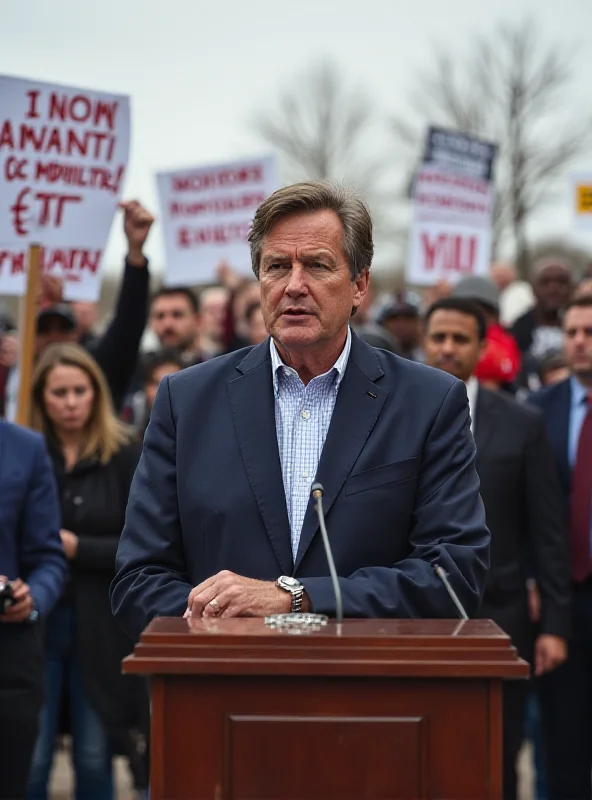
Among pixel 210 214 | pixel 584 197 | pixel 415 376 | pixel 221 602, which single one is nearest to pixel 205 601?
pixel 221 602

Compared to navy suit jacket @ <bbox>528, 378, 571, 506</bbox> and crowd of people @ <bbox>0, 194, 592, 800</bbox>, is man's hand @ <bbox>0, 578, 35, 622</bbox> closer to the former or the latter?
crowd of people @ <bbox>0, 194, 592, 800</bbox>

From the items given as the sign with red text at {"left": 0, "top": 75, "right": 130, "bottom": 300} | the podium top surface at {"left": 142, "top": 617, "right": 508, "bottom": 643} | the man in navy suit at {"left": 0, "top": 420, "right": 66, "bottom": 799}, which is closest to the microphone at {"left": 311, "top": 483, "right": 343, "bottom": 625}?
the podium top surface at {"left": 142, "top": 617, "right": 508, "bottom": 643}

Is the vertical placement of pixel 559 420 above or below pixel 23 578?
above

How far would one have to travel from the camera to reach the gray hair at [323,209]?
139 inches

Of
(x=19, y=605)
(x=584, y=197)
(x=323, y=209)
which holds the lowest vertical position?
(x=19, y=605)

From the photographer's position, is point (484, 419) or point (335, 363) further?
point (484, 419)

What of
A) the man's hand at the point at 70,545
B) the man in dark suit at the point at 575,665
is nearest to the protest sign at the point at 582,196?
the man in dark suit at the point at 575,665

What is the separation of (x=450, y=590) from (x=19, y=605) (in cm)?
260

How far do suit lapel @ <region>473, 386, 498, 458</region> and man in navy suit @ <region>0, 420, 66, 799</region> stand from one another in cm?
182

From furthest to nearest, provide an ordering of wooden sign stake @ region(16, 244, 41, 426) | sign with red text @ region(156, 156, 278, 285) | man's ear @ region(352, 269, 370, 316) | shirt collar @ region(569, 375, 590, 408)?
sign with red text @ region(156, 156, 278, 285) → shirt collar @ region(569, 375, 590, 408) → wooden sign stake @ region(16, 244, 41, 426) → man's ear @ region(352, 269, 370, 316)

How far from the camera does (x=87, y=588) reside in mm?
6547

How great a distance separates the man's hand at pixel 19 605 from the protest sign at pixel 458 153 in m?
7.31

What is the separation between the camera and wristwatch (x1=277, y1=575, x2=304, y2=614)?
10.4ft

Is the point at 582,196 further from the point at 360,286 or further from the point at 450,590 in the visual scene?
the point at 450,590
